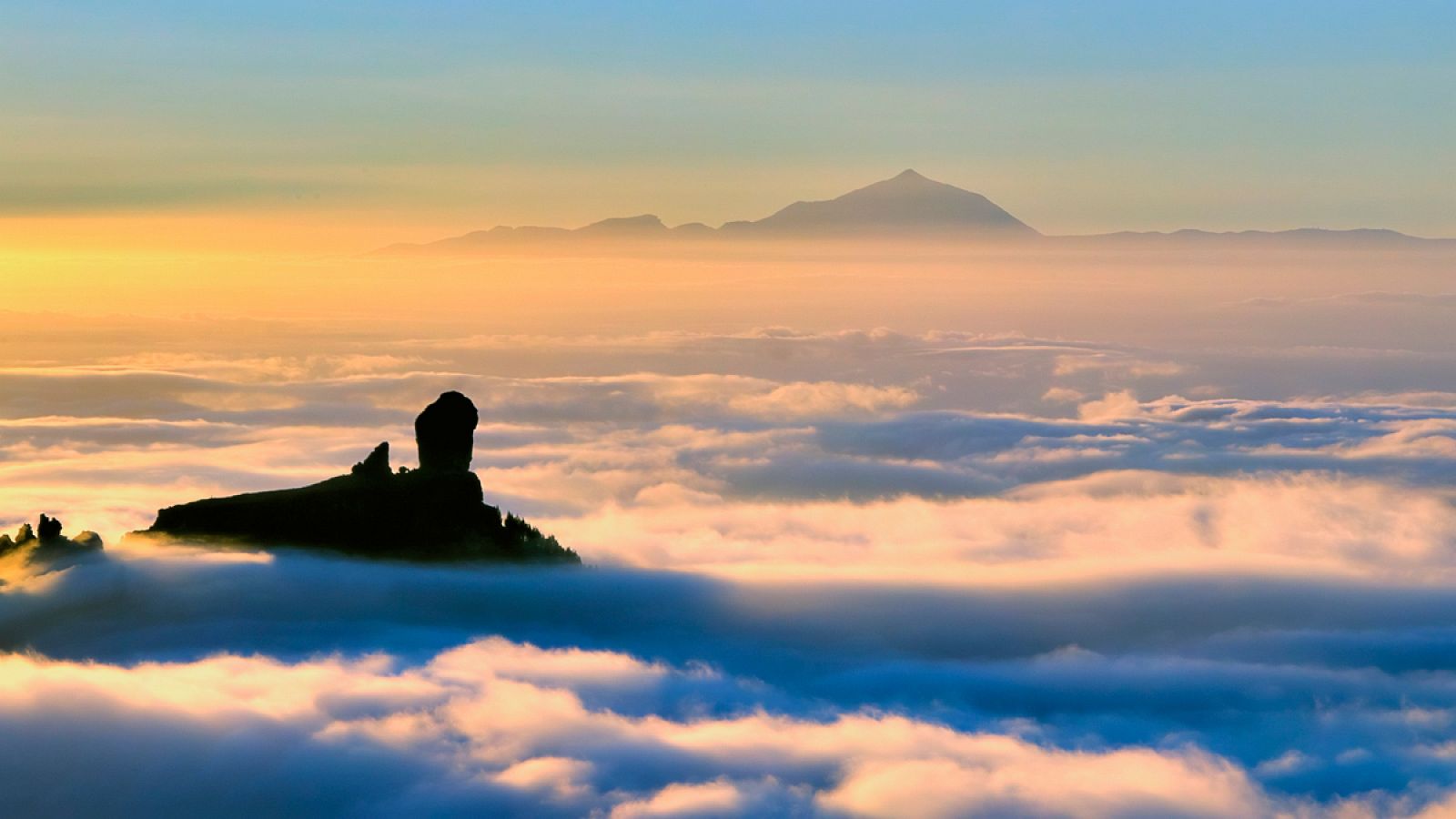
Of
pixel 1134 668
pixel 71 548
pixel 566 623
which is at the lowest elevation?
pixel 1134 668

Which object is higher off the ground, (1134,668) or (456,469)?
(456,469)

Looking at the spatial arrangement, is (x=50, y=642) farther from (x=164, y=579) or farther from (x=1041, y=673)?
(x=1041, y=673)

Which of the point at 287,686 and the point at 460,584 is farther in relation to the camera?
the point at 287,686

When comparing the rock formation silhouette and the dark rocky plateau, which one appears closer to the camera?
the rock formation silhouette

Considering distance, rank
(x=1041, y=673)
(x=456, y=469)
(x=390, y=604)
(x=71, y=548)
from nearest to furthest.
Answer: (x=71, y=548), (x=456, y=469), (x=390, y=604), (x=1041, y=673)

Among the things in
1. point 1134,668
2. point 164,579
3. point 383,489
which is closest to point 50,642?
point 164,579

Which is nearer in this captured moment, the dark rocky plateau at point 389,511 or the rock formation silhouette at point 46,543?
the rock formation silhouette at point 46,543

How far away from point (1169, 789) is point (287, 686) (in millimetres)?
79487

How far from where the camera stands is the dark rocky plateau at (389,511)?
10806 centimetres

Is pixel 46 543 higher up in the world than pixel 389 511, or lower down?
lower down

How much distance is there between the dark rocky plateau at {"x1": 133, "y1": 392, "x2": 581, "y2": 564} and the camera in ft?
355

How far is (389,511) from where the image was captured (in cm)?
11188

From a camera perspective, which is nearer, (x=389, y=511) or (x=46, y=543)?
(x=46, y=543)

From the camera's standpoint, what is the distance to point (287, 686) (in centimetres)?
14050
